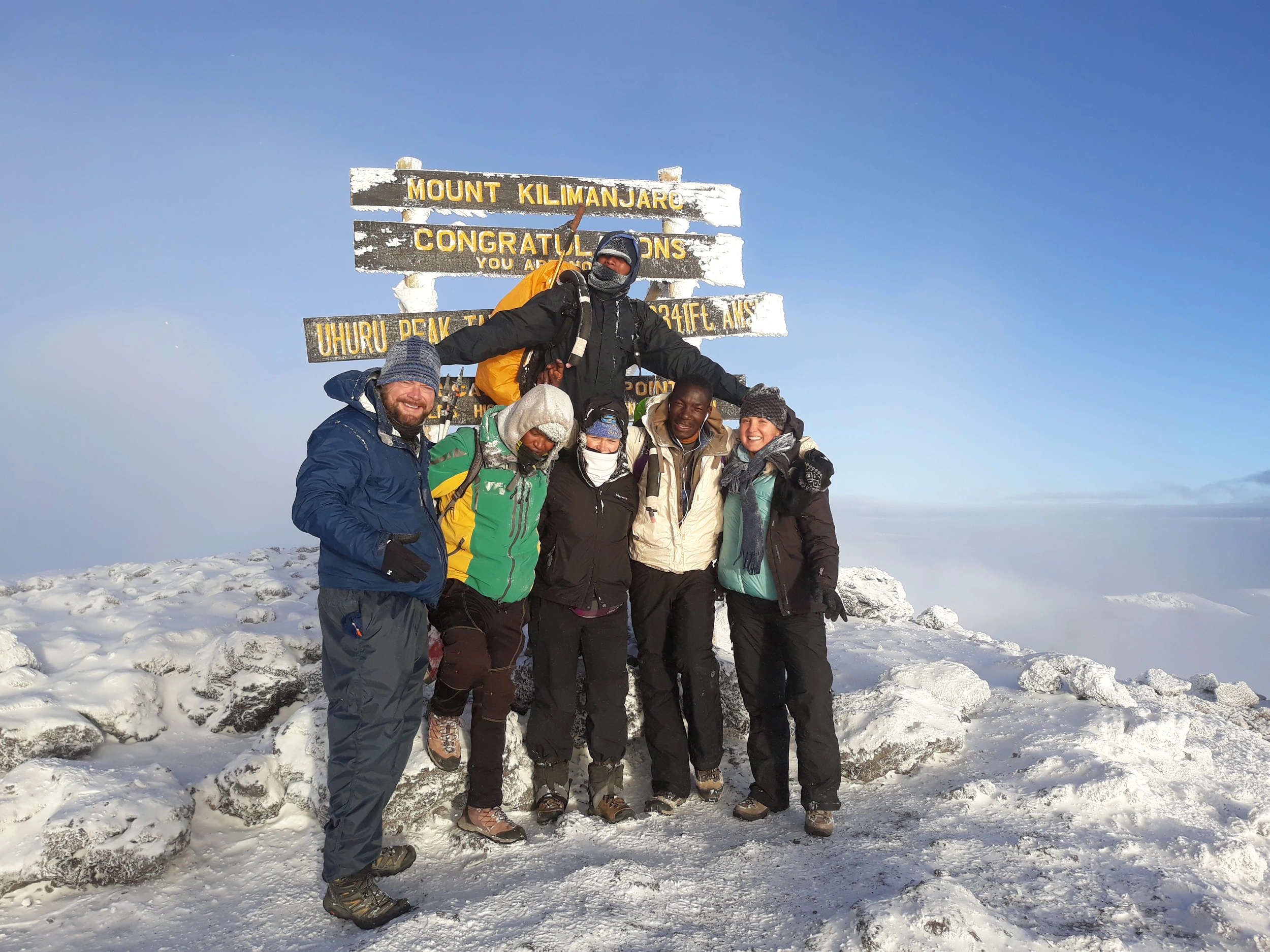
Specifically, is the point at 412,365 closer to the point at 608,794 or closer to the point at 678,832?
the point at 608,794

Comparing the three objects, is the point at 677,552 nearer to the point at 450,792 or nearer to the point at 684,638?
the point at 684,638

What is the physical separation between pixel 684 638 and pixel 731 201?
5514 mm

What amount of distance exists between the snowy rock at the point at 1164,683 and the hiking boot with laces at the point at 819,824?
4.45 metres

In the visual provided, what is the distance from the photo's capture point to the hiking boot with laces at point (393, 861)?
13.0 feet

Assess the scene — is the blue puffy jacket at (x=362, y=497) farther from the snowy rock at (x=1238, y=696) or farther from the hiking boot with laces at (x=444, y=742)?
the snowy rock at (x=1238, y=696)

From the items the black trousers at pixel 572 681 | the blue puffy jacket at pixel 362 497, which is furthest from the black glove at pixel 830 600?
the blue puffy jacket at pixel 362 497

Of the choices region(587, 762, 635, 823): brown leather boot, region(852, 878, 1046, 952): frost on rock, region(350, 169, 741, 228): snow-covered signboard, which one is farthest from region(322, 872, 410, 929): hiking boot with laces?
region(350, 169, 741, 228): snow-covered signboard

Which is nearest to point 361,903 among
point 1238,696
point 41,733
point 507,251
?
point 41,733

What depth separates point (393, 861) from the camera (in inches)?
157

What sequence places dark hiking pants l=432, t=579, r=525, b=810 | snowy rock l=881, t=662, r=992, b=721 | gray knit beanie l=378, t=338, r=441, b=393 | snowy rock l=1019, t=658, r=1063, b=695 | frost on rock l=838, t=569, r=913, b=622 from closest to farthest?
gray knit beanie l=378, t=338, r=441, b=393 → dark hiking pants l=432, t=579, r=525, b=810 → snowy rock l=881, t=662, r=992, b=721 → snowy rock l=1019, t=658, r=1063, b=695 → frost on rock l=838, t=569, r=913, b=622

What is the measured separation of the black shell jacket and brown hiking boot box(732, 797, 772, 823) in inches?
59.3

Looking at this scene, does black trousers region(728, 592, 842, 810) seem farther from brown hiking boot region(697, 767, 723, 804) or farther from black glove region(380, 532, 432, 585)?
black glove region(380, 532, 432, 585)

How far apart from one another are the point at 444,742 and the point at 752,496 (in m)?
2.46

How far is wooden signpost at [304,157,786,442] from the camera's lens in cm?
698
